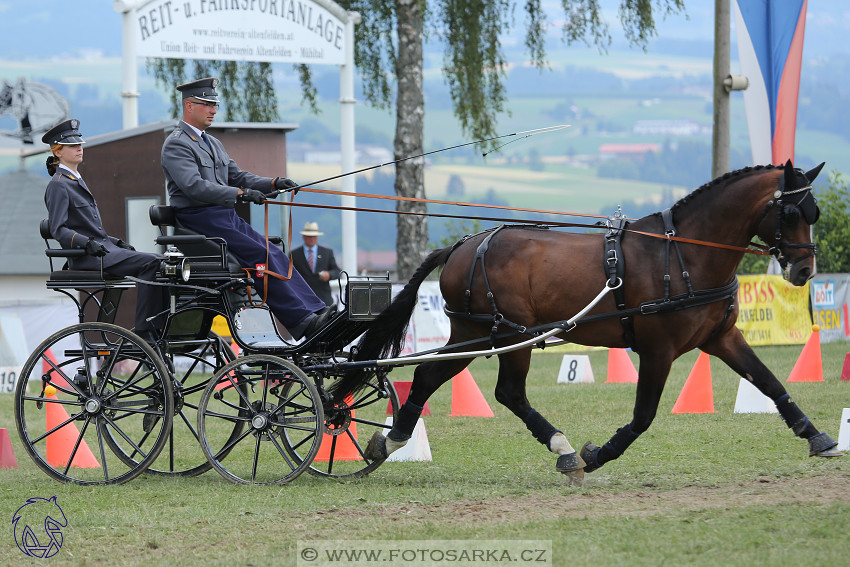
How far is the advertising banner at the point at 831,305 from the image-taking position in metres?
17.3

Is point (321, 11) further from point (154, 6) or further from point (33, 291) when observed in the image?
point (33, 291)

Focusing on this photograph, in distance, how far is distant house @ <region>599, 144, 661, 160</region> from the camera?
101 metres

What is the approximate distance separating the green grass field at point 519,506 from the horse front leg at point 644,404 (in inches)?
8.4

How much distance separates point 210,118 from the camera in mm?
6879

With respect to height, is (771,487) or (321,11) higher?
(321,11)

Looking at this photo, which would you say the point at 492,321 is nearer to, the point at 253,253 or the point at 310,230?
the point at 253,253

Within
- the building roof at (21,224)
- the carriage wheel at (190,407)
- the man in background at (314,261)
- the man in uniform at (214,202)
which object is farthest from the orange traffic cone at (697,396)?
the building roof at (21,224)

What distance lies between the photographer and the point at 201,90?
6801mm

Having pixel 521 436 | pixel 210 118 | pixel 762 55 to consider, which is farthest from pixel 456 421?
pixel 762 55

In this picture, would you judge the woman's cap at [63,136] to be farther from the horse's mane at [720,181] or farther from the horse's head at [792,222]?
the horse's head at [792,222]

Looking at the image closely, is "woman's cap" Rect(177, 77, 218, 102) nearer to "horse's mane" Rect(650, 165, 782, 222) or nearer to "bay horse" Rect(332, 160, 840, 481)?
"bay horse" Rect(332, 160, 840, 481)

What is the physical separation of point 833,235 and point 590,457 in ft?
50.4

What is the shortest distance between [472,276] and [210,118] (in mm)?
1953

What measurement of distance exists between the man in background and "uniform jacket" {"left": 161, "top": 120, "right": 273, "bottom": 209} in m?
5.95
